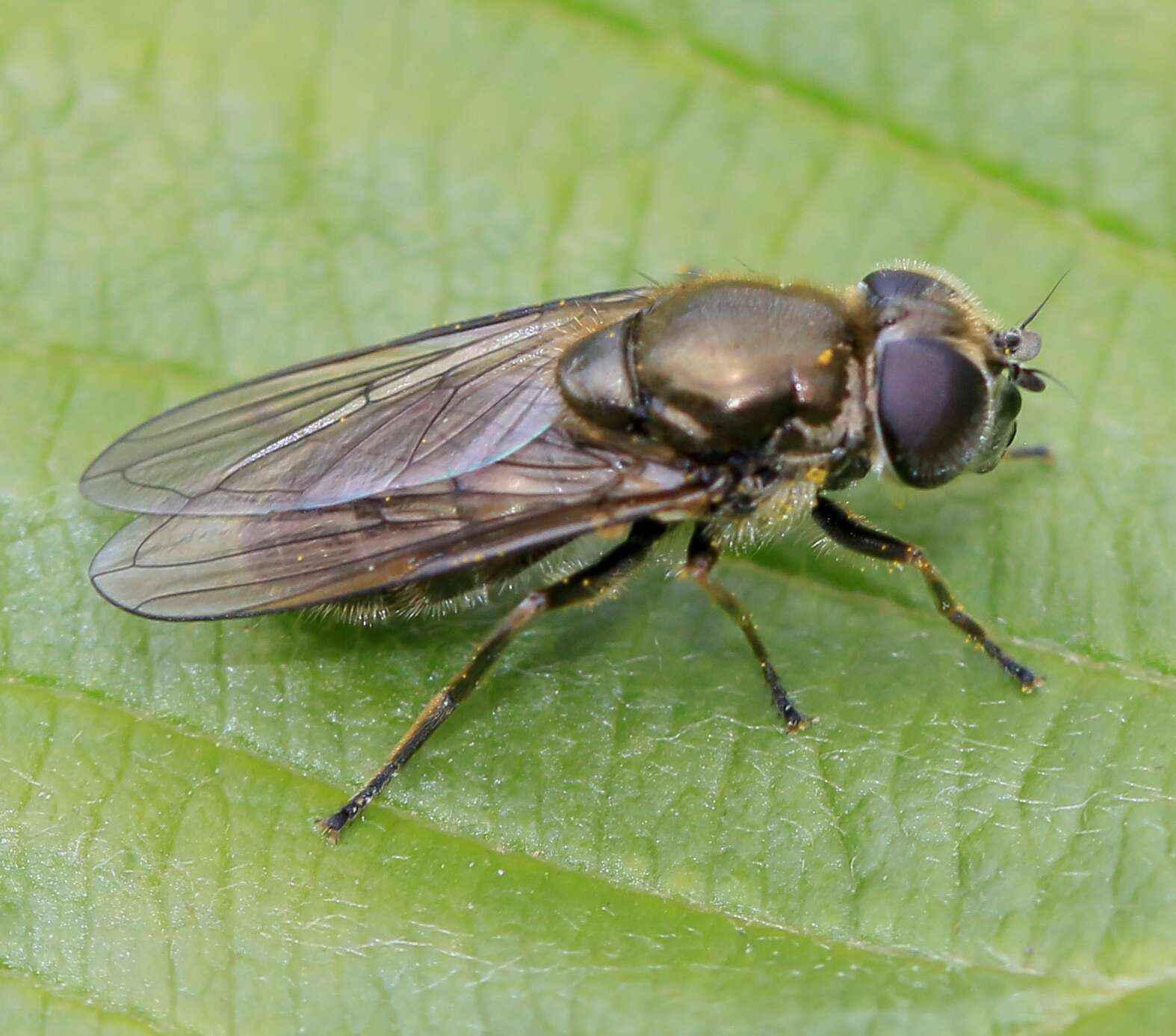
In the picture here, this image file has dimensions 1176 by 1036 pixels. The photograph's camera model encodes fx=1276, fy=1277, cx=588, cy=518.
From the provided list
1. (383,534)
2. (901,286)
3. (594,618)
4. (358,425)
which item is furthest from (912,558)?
(358,425)

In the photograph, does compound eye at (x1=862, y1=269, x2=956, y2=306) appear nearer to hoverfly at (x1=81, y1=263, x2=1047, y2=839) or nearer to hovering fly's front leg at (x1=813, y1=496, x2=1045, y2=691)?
hoverfly at (x1=81, y1=263, x2=1047, y2=839)

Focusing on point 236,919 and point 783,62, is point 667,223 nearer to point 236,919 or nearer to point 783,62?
point 783,62

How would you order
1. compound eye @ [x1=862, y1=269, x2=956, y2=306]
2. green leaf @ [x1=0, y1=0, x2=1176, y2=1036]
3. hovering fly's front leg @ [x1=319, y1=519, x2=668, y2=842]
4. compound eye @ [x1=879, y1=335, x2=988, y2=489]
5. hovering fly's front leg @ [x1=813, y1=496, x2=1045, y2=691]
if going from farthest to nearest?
compound eye @ [x1=862, y1=269, x2=956, y2=306] < hovering fly's front leg @ [x1=813, y1=496, x2=1045, y2=691] < compound eye @ [x1=879, y1=335, x2=988, y2=489] < hovering fly's front leg @ [x1=319, y1=519, x2=668, y2=842] < green leaf @ [x1=0, y1=0, x2=1176, y2=1036]

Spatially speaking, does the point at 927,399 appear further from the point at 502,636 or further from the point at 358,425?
the point at 358,425

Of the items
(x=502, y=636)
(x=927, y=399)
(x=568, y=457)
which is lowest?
(x=502, y=636)

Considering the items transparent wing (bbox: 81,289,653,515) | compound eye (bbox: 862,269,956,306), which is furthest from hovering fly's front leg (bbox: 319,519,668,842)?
compound eye (bbox: 862,269,956,306)

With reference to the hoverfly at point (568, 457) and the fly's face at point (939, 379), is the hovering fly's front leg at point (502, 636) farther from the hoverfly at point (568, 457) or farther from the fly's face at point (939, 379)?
the fly's face at point (939, 379)

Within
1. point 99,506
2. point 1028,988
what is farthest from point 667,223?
point 1028,988
